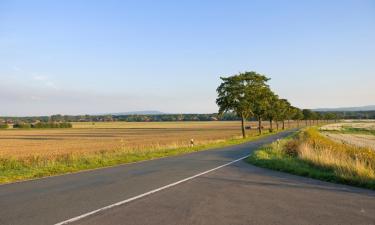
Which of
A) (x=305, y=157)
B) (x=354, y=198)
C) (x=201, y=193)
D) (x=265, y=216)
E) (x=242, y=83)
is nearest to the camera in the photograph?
(x=265, y=216)

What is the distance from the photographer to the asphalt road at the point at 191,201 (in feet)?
24.3

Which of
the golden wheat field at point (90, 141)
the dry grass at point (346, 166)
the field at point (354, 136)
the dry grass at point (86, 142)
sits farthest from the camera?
the field at point (354, 136)

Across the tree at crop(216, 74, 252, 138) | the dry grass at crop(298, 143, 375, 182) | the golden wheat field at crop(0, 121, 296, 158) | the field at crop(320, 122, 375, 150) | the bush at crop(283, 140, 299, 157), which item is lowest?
the field at crop(320, 122, 375, 150)

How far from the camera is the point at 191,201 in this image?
9.11m

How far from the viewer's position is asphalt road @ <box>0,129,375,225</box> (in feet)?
24.3

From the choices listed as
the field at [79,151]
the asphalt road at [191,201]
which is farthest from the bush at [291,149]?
the asphalt road at [191,201]

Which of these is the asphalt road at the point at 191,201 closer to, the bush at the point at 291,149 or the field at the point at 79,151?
the field at the point at 79,151

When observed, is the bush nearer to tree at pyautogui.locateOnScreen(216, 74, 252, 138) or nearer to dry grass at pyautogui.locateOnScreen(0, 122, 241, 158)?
dry grass at pyautogui.locateOnScreen(0, 122, 241, 158)

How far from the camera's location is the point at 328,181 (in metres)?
12.5

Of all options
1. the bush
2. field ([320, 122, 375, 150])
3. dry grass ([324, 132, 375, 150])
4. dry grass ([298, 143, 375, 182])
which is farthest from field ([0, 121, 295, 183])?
field ([320, 122, 375, 150])

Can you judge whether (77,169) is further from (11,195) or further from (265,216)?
(265,216)

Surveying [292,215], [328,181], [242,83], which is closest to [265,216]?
[292,215]

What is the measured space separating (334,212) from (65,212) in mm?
5310

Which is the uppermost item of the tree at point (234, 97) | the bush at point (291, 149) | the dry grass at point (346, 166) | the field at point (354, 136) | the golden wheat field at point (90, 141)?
the tree at point (234, 97)
